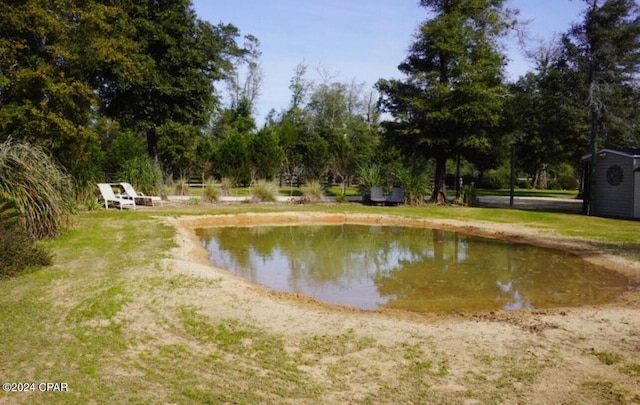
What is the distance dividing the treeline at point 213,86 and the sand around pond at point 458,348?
8.91m

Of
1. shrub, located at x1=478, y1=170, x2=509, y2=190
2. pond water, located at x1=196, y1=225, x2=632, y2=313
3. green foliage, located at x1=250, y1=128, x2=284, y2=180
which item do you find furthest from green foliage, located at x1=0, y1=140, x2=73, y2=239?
shrub, located at x1=478, y1=170, x2=509, y2=190

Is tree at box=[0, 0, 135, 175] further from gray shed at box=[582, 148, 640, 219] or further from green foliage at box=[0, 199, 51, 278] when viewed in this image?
gray shed at box=[582, 148, 640, 219]

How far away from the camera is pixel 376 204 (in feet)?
64.2

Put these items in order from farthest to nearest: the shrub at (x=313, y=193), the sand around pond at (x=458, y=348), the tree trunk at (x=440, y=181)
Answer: the tree trunk at (x=440, y=181)
the shrub at (x=313, y=193)
the sand around pond at (x=458, y=348)

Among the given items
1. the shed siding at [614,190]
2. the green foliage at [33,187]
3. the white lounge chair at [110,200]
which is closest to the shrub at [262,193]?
the white lounge chair at [110,200]

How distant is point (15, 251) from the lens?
7125 millimetres

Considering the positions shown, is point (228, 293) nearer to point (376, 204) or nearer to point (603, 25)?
point (376, 204)

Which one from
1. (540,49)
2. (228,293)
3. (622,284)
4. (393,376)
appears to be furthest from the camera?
(540,49)

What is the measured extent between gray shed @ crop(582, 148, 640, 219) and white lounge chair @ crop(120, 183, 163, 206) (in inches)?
568

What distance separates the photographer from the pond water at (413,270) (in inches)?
291

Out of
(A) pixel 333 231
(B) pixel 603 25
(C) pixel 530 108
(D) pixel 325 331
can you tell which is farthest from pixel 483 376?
(C) pixel 530 108

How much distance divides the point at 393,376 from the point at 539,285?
17.1 ft

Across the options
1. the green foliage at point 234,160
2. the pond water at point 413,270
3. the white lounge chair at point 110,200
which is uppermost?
the green foliage at point 234,160

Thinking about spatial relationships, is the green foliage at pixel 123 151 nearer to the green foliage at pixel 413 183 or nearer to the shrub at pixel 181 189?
the shrub at pixel 181 189
